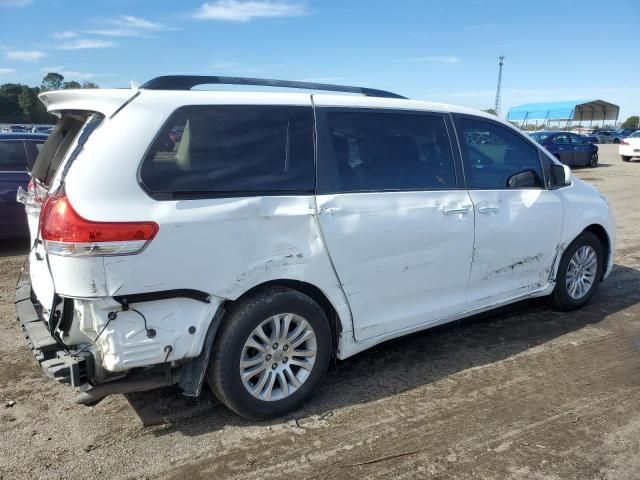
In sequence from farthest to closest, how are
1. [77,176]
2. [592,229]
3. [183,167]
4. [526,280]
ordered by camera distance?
[592,229]
[526,280]
[183,167]
[77,176]

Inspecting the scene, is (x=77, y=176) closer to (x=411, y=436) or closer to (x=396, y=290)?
(x=396, y=290)

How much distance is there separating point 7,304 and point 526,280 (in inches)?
192

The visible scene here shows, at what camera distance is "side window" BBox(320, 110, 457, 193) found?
341 centimetres

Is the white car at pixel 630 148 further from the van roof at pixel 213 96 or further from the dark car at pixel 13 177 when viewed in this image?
the dark car at pixel 13 177

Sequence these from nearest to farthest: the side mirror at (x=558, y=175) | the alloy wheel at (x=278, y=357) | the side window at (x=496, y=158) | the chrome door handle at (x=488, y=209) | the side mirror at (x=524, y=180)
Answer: the alloy wheel at (x=278, y=357) < the chrome door handle at (x=488, y=209) < the side window at (x=496, y=158) < the side mirror at (x=524, y=180) < the side mirror at (x=558, y=175)

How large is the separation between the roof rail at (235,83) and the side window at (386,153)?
0.99 ft

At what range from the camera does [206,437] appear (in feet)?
10.1

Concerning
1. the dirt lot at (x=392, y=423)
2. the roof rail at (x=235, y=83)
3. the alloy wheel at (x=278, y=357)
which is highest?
the roof rail at (x=235, y=83)

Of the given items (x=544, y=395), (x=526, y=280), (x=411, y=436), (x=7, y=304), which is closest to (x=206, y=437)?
(x=411, y=436)

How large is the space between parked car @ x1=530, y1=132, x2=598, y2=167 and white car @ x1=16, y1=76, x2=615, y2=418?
21236 mm

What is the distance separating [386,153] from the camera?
12.0 feet

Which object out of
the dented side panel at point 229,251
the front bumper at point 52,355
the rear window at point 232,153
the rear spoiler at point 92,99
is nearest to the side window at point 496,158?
the rear window at point 232,153

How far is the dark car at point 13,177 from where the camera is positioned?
7289 millimetres

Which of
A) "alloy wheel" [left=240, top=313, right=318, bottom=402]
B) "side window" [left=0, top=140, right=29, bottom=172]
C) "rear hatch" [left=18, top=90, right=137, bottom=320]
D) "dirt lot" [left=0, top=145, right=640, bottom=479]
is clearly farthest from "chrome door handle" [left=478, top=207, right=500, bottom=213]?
"side window" [left=0, top=140, right=29, bottom=172]
